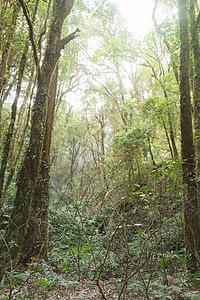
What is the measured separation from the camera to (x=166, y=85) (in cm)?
841

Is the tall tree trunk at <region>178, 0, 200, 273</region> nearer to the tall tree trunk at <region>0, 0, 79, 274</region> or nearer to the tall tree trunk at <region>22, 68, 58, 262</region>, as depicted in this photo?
the tall tree trunk at <region>0, 0, 79, 274</region>

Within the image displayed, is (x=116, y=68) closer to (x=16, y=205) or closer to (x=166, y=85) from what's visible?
(x=166, y=85)

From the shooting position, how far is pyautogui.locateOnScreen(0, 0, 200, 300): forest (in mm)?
2934

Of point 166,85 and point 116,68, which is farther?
point 116,68

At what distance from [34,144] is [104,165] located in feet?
18.5

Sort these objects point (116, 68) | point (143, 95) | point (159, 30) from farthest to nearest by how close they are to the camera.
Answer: point (143, 95) → point (116, 68) → point (159, 30)

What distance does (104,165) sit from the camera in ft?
31.3

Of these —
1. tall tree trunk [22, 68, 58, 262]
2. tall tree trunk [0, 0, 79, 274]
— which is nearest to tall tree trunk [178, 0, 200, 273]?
tall tree trunk [0, 0, 79, 274]

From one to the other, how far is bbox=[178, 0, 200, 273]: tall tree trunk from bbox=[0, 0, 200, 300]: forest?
0.02 meters

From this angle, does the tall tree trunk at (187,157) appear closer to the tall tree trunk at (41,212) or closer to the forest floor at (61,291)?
the forest floor at (61,291)

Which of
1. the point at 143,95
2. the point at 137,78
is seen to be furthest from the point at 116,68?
the point at 143,95

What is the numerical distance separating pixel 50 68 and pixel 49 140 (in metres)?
1.98

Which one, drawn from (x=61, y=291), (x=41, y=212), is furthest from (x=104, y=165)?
(x=61, y=291)

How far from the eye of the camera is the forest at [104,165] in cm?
293
